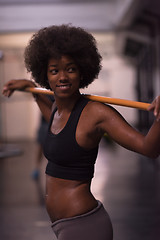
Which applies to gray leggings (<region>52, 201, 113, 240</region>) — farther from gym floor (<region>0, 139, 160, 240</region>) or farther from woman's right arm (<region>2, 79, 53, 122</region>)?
gym floor (<region>0, 139, 160, 240</region>)

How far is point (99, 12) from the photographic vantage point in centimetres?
654

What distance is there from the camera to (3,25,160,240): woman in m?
1.28

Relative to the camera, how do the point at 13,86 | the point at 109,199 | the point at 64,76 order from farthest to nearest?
the point at 109,199 → the point at 13,86 → the point at 64,76

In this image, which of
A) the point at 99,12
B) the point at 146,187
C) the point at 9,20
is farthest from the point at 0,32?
the point at 146,187

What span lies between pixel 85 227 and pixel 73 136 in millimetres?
323

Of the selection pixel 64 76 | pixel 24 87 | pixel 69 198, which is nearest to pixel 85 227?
pixel 69 198

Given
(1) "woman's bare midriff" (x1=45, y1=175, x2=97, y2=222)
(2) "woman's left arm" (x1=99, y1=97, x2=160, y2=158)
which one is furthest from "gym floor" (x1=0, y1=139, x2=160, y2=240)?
(2) "woman's left arm" (x1=99, y1=97, x2=160, y2=158)

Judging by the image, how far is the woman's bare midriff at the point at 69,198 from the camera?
1.31m

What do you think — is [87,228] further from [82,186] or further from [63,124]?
[63,124]

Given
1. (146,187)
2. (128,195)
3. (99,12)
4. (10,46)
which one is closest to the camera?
(128,195)

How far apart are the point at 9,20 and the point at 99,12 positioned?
1687 mm

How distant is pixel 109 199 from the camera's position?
3.63 m

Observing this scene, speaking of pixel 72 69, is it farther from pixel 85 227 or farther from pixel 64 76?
pixel 85 227

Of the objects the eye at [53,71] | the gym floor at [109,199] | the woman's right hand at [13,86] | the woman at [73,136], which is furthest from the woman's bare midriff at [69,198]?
the gym floor at [109,199]
